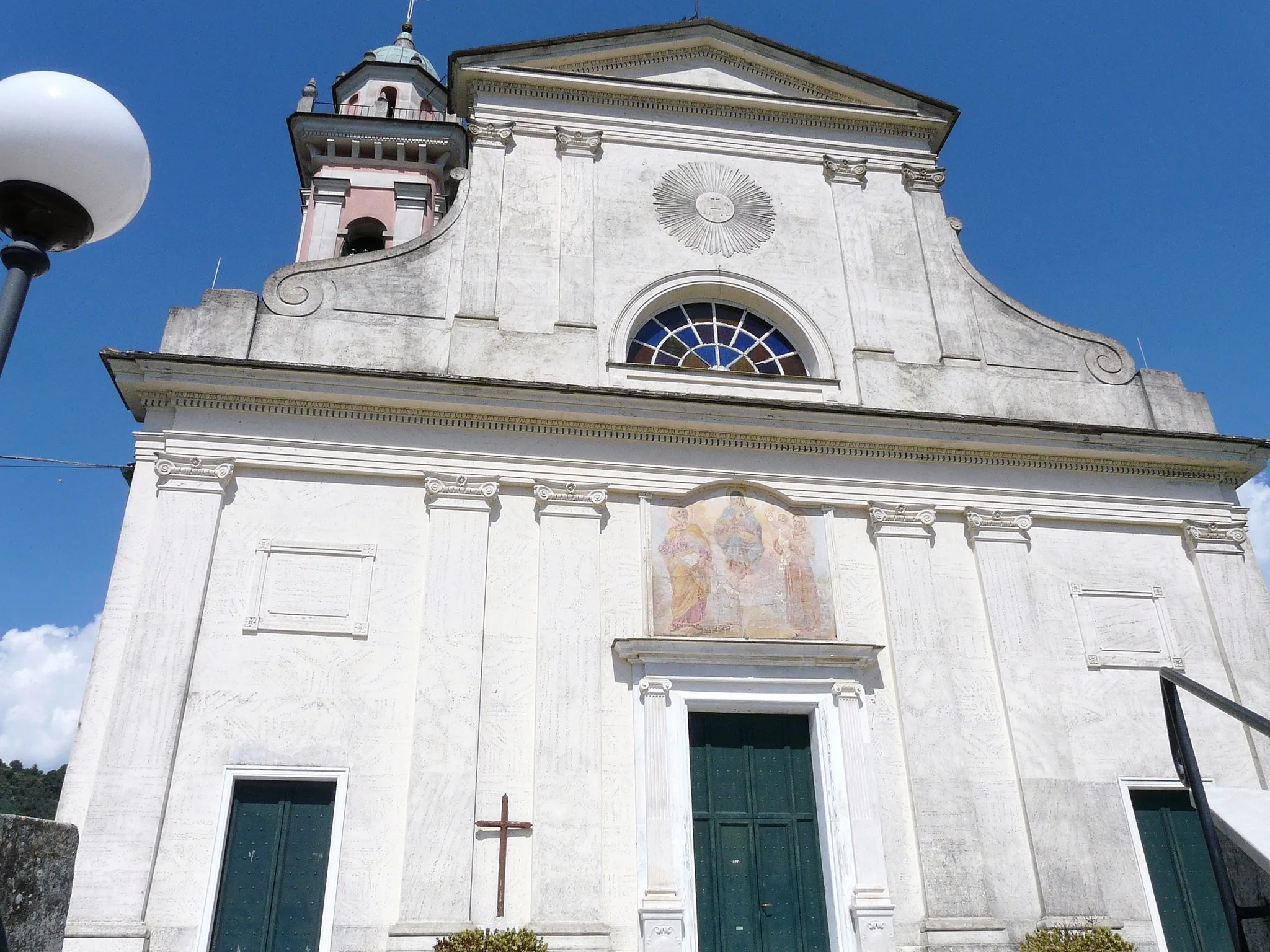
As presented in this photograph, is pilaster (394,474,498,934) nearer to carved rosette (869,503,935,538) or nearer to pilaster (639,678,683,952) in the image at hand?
pilaster (639,678,683,952)

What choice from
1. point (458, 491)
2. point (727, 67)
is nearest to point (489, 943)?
point (458, 491)

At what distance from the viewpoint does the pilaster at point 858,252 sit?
→ 42.4 ft

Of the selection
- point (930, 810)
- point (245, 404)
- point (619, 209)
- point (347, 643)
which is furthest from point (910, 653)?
point (245, 404)

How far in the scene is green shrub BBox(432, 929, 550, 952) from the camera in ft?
28.1

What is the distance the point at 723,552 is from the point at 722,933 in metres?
3.85

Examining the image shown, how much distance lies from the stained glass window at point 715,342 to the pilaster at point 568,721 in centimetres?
243

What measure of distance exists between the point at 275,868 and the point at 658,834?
139 inches

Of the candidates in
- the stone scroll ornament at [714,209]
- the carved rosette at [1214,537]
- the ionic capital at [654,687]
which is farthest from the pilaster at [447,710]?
the carved rosette at [1214,537]

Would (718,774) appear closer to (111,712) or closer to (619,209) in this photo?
(111,712)

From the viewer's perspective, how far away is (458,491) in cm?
1082

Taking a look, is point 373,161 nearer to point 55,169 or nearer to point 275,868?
point 275,868

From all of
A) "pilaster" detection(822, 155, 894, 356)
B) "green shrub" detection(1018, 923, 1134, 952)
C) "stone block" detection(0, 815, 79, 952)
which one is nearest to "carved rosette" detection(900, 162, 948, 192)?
"pilaster" detection(822, 155, 894, 356)

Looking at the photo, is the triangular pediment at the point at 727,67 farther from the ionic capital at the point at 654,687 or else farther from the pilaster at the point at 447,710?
the ionic capital at the point at 654,687

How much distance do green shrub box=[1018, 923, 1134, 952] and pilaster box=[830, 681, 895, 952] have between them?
4.18 ft
